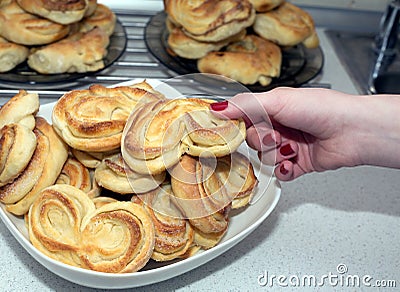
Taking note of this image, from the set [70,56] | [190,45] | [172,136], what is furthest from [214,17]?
[172,136]

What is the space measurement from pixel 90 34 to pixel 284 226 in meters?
0.67

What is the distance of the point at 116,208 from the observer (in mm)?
749

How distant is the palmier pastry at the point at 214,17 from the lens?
1.27 meters

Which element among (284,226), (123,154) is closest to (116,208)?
(123,154)

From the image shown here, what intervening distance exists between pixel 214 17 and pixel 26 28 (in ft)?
1.44

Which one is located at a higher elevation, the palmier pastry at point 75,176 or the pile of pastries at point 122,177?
the pile of pastries at point 122,177

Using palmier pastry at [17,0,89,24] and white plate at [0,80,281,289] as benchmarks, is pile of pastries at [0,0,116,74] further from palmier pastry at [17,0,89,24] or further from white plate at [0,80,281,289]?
white plate at [0,80,281,289]

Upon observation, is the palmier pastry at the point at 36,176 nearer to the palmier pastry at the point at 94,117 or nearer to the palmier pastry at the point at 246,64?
the palmier pastry at the point at 94,117

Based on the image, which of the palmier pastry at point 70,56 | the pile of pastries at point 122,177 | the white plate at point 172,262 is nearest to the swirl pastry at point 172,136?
the pile of pastries at point 122,177

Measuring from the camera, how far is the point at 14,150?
77 cm

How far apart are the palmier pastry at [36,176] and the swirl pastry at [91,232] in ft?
0.12

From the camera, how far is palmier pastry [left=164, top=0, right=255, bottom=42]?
1.27 meters

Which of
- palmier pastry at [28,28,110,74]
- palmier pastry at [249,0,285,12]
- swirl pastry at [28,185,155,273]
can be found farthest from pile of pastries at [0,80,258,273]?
palmier pastry at [249,0,285,12]

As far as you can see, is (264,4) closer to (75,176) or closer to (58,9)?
(58,9)
